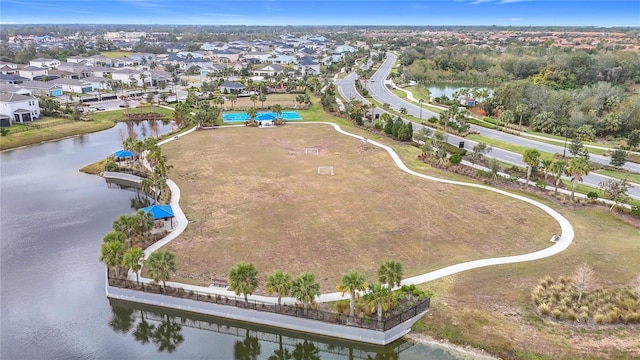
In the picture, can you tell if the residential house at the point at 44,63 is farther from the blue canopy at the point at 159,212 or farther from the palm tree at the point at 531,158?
the palm tree at the point at 531,158

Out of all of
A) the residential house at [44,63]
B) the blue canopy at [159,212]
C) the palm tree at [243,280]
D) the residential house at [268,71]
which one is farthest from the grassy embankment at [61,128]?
the residential house at [44,63]

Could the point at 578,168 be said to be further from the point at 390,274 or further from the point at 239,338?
the point at 239,338

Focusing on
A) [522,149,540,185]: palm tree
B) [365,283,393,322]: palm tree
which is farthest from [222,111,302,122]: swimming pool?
[365,283,393,322]: palm tree

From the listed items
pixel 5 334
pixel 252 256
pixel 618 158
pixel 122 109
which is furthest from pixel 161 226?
pixel 122 109

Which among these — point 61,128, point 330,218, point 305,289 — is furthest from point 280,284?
point 61,128

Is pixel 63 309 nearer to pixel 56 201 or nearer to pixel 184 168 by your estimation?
pixel 56 201
